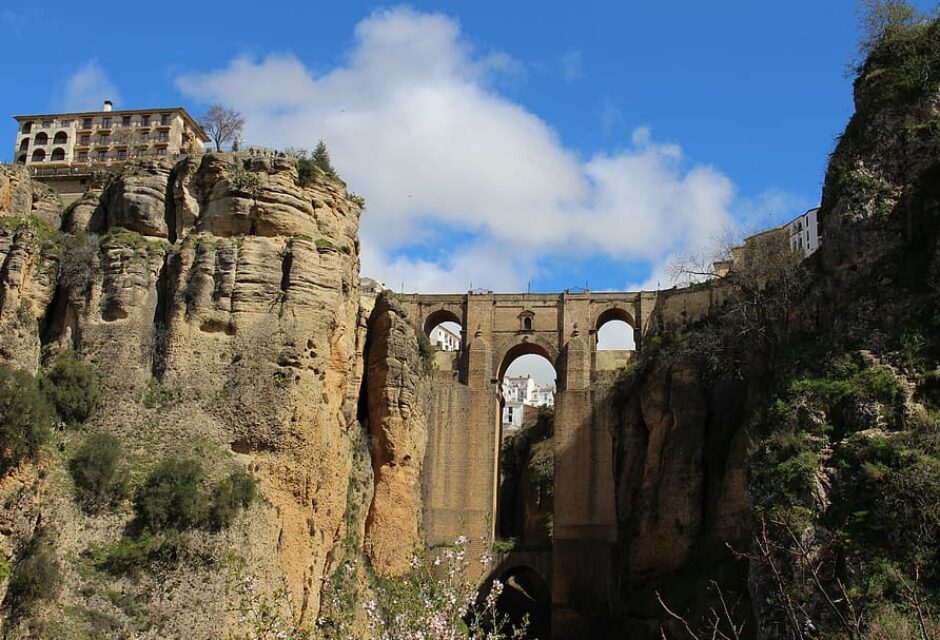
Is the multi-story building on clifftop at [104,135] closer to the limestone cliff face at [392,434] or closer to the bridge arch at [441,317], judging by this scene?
the bridge arch at [441,317]

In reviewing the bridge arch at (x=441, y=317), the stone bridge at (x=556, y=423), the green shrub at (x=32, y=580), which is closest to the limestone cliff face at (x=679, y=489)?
the stone bridge at (x=556, y=423)

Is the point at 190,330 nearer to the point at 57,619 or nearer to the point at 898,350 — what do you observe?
the point at 57,619

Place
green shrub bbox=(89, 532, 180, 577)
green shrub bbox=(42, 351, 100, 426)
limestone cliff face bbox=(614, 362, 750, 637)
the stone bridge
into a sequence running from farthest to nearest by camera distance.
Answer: the stone bridge
limestone cliff face bbox=(614, 362, 750, 637)
green shrub bbox=(42, 351, 100, 426)
green shrub bbox=(89, 532, 180, 577)

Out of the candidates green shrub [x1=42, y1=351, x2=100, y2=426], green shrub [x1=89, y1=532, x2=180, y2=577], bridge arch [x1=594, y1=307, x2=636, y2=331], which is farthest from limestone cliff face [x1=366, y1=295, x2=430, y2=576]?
bridge arch [x1=594, y1=307, x2=636, y2=331]

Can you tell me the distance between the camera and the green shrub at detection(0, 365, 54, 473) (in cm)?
2741

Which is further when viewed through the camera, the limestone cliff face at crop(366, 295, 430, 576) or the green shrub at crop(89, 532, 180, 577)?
the limestone cliff face at crop(366, 295, 430, 576)

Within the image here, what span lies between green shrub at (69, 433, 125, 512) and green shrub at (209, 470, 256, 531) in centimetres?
235

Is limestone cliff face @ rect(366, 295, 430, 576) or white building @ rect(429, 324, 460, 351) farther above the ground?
white building @ rect(429, 324, 460, 351)

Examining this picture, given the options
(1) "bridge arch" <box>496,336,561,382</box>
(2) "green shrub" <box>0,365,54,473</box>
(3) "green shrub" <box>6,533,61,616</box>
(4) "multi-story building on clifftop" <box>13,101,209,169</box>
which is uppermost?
(4) "multi-story building on clifftop" <box>13,101,209,169</box>

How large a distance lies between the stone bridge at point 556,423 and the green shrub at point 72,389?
20231 millimetres

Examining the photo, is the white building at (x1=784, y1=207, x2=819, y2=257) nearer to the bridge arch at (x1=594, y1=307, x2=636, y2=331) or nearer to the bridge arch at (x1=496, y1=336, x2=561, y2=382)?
the bridge arch at (x1=594, y1=307, x2=636, y2=331)

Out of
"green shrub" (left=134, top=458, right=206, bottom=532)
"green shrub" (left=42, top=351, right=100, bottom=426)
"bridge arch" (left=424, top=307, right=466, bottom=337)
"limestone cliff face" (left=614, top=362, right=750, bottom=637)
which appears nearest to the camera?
"green shrub" (left=134, top=458, right=206, bottom=532)

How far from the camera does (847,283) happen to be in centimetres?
2752

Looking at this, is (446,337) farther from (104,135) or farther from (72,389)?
(72,389)
